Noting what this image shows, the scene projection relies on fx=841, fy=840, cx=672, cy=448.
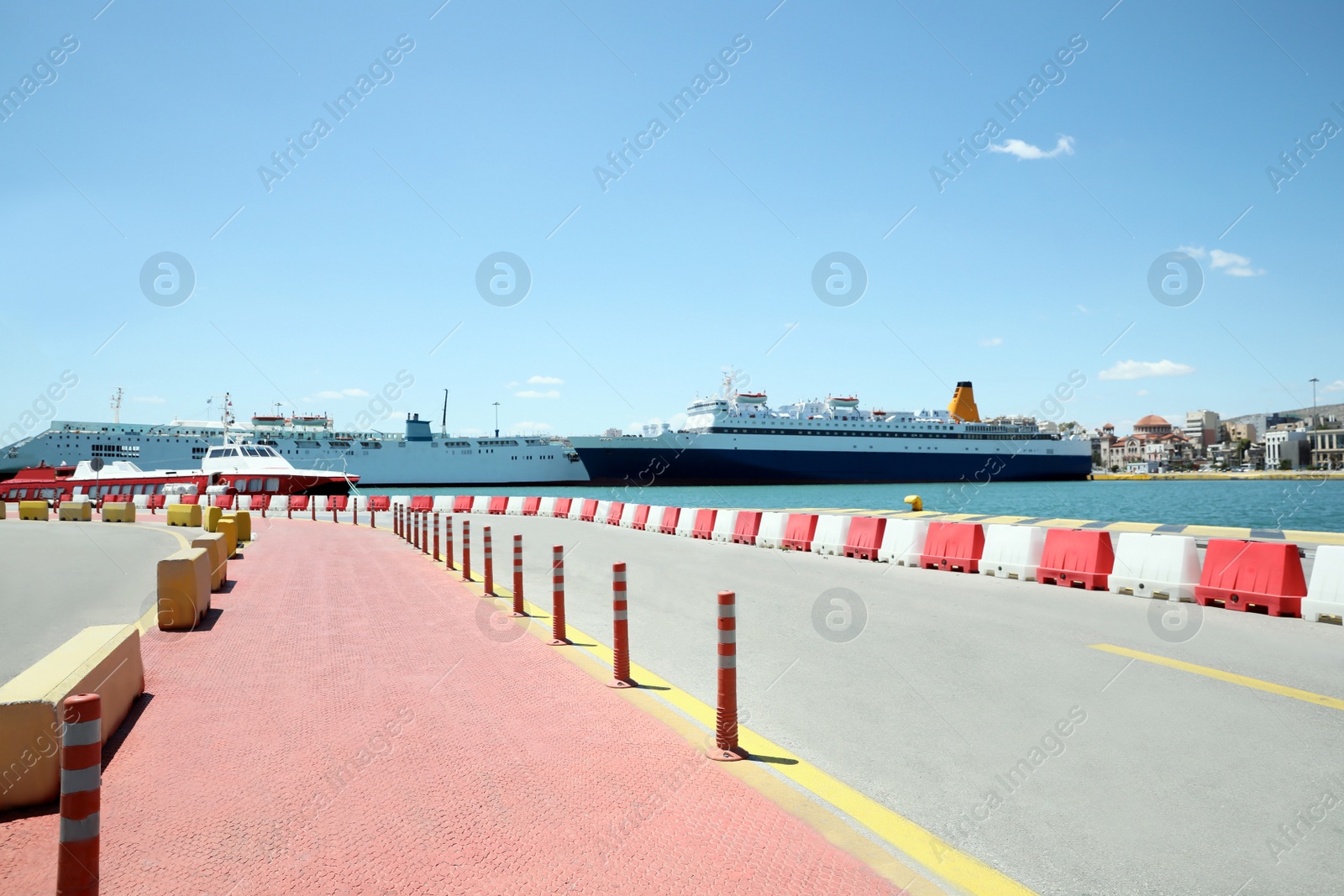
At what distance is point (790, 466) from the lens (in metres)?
82.1

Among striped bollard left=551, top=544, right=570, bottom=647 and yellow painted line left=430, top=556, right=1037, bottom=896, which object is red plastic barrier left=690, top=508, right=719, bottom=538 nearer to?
striped bollard left=551, top=544, right=570, bottom=647

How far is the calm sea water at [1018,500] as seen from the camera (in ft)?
137

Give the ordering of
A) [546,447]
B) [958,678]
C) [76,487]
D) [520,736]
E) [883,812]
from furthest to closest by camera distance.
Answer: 1. [546,447]
2. [76,487]
3. [958,678]
4. [520,736]
5. [883,812]

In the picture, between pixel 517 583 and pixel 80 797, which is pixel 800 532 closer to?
pixel 517 583

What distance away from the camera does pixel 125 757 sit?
4.83 meters

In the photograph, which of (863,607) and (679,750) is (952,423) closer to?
(863,607)

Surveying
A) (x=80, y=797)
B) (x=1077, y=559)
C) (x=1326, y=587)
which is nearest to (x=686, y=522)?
(x=1077, y=559)

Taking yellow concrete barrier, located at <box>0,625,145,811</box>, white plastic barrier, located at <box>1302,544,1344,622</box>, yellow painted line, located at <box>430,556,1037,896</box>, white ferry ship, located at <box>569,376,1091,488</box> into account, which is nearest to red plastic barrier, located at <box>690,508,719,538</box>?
white plastic barrier, located at <box>1302,544,1344,622</box>

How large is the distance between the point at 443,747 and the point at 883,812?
2552 mm

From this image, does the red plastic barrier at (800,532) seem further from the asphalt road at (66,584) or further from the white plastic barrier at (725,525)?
the asphalt road at (66,584)

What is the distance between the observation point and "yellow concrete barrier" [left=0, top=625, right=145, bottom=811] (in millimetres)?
4031

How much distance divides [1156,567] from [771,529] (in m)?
9.49

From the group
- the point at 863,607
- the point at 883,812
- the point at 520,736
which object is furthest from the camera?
the point at 863,607

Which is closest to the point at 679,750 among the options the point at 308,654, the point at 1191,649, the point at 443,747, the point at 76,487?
the point at 443,747
